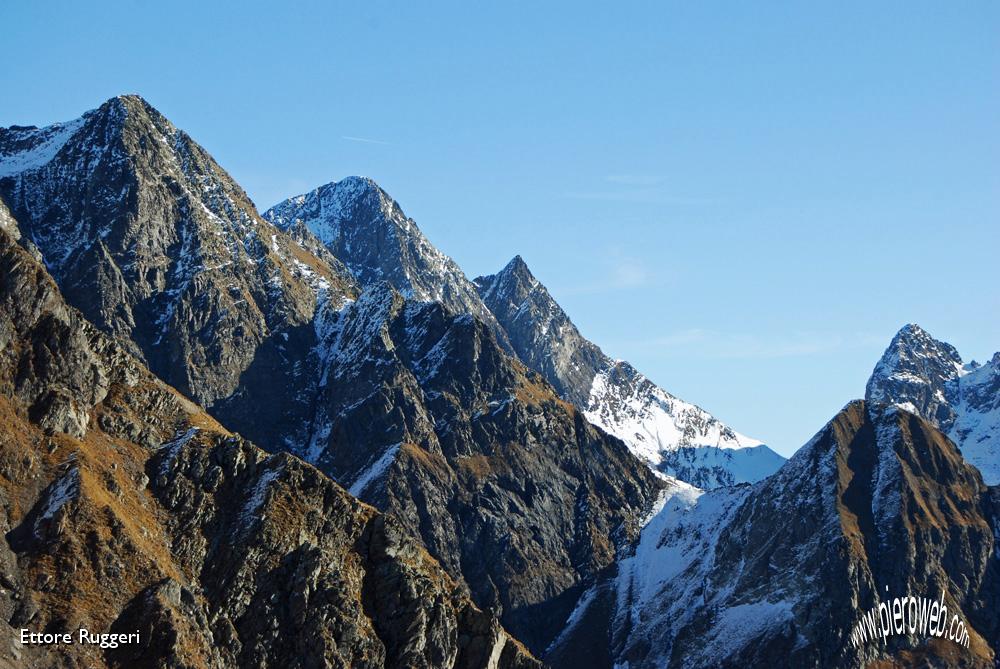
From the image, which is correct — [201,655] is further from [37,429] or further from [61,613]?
[37,429]

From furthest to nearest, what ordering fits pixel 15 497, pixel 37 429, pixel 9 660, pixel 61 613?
pixel 37 429 < pixel 15 497 < pixel 61 613 < pixel 9 660

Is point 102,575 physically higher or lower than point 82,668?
higher

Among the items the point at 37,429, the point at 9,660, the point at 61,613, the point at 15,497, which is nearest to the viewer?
the point at 9,660

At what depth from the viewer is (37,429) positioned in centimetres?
19525

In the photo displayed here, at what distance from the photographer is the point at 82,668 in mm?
167500

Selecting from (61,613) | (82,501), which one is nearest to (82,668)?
(61,613)

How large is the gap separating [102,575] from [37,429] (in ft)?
84.6

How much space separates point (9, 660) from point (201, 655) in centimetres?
2782

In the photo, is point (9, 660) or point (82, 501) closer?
point (9, 660)

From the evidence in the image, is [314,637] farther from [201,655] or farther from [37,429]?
[37,429]

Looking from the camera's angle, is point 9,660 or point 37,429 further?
point 37,429

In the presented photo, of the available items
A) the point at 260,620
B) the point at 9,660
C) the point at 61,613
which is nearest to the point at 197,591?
the point at 260,620

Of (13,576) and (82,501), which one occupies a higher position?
A: (82,501)

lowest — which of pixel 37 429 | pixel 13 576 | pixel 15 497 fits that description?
pixel 13 576
